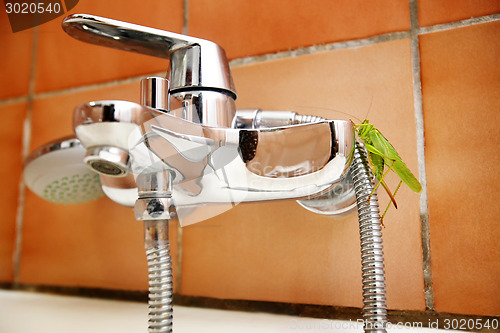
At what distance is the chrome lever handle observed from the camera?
1.11ft

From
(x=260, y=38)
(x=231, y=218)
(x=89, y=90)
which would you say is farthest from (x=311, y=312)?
(x=89, y=90)

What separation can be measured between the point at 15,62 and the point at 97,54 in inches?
6.3

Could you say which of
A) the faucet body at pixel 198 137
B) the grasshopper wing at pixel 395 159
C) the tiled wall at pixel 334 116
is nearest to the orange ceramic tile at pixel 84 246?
the tiled wall at pixel 334 116

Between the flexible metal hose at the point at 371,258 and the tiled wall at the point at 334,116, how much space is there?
99mm

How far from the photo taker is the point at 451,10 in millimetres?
403

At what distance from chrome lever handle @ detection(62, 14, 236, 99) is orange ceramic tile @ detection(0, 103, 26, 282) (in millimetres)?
351

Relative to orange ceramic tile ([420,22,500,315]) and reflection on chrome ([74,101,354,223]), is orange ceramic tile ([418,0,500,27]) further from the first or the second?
reflection on chrome ([74,101,354,223])

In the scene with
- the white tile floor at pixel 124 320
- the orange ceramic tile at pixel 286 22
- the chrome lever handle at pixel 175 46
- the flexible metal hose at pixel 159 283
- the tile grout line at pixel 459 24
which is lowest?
the white tile floor at pixel 124 320

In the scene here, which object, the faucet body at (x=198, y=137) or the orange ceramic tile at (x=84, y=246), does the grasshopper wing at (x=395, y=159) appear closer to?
the faucet body at (x=198, y=137)

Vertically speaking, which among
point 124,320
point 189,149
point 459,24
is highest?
point 459,24

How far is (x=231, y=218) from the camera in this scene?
0.47 meters

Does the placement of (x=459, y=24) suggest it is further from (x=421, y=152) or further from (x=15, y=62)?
(x=15, y=62)

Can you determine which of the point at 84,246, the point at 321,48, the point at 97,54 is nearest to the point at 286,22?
the point at 321,48

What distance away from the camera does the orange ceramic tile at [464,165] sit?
1.22ft
